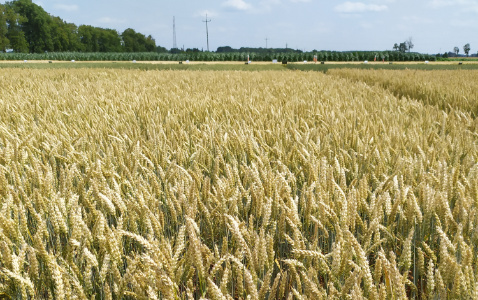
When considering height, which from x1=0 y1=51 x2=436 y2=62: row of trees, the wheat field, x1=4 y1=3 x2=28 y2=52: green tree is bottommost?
the wheat field

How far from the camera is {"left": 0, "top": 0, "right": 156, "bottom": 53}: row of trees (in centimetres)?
7275

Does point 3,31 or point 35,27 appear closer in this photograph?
point 3,31

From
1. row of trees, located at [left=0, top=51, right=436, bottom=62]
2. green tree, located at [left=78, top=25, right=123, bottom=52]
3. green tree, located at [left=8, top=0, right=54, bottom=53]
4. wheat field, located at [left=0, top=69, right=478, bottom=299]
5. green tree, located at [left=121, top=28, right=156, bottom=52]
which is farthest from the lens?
green tree, located at [left=121, top=28, right=156, bottom=52]

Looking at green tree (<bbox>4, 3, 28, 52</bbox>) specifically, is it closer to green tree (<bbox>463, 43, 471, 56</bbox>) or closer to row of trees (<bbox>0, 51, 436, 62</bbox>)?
row of trees (<bbox>0, 51, 436, 62</bbox>)

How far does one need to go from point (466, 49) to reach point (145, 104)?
542ft

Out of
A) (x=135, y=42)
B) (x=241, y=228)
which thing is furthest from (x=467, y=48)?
(x=241, y=228)

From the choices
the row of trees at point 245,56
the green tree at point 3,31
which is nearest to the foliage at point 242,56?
the row of trees at point 245,56

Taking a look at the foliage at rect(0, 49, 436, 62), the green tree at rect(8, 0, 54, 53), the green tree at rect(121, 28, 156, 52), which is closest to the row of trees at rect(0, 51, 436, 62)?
the foliage at rect(0, 49, 436, 62)

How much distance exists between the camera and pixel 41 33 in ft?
262

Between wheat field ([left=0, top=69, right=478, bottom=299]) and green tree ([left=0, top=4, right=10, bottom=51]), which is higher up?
green tree ([left=0, top=4, right=10, bottom=51])

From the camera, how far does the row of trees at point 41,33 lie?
72750 mm

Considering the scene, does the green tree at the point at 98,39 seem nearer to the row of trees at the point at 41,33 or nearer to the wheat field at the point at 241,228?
the row of trees at the point at 41,33

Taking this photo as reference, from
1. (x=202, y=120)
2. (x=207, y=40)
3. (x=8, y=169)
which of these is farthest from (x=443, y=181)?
(x=207, y=40)

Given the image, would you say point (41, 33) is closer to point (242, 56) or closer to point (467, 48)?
point (242, 56)
